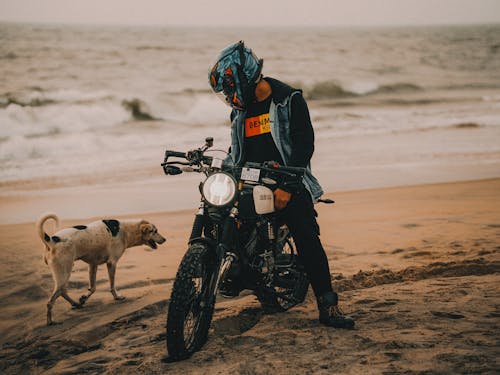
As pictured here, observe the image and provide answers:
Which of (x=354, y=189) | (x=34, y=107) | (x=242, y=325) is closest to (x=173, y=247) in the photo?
(x=242, y=325)

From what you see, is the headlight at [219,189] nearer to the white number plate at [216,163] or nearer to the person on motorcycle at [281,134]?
the white number plate at [216,163]

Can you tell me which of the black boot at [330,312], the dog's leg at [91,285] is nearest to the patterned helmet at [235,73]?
the black boot at [330,312]

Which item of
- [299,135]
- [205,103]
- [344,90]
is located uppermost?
[344,90]

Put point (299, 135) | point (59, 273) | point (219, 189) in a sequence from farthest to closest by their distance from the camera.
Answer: point (59, 273) → point (299, 135) → point (219, 189)

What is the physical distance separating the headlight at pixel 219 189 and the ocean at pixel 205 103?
7328 mm

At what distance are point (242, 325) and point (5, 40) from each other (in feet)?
118

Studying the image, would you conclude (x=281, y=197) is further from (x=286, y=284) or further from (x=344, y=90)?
(x=344, y=90)

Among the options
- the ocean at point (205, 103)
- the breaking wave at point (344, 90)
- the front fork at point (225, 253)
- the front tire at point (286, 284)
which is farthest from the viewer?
the breaking wave at point (344, 90)

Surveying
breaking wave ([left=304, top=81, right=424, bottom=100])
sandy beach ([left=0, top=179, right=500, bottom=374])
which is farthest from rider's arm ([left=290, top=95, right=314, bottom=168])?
breaking wave ([left=304, top=81, right=424, bottom=100])

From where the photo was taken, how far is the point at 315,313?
4332 millimetres

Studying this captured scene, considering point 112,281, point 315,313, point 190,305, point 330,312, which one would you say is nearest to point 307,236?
point 330,312

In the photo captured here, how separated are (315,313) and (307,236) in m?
0.74

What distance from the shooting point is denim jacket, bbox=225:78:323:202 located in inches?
151

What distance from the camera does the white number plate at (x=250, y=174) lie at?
350cm
